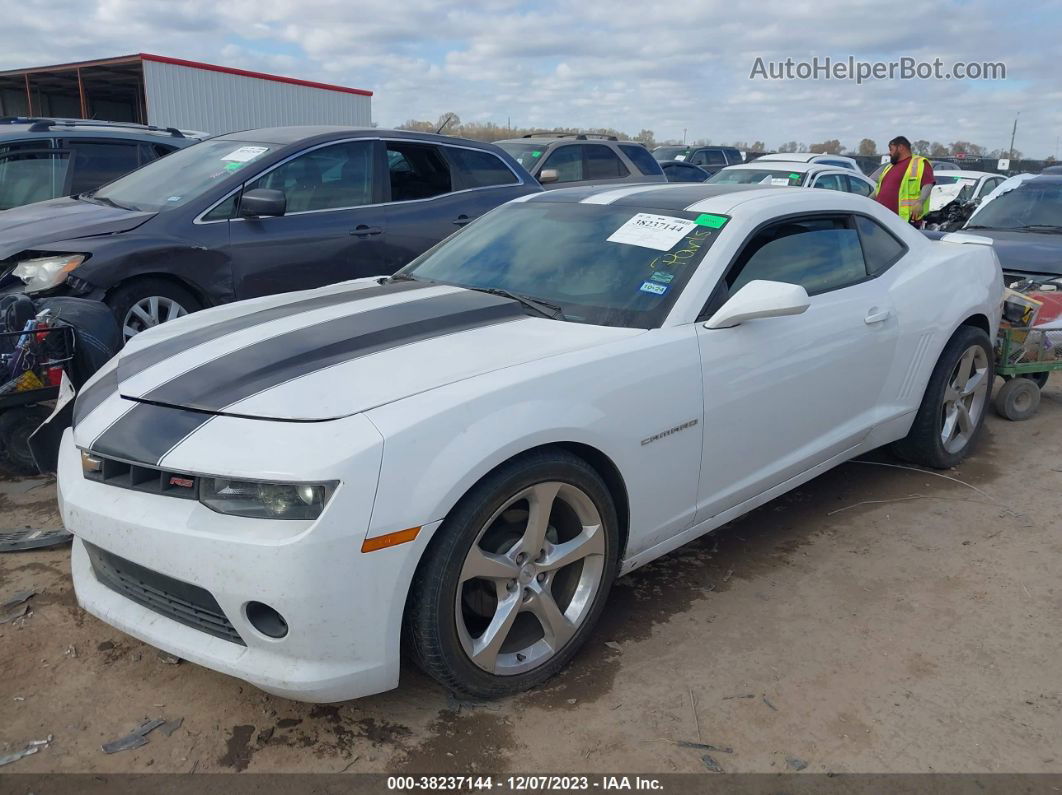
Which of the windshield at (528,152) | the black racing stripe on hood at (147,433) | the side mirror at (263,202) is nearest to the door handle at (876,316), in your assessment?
the black racing stripe on hood at (147,433)

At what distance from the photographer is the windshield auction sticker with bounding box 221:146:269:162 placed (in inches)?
223

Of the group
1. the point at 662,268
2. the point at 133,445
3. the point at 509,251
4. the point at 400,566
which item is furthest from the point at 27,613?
the point at 662,268

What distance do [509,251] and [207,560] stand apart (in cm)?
193

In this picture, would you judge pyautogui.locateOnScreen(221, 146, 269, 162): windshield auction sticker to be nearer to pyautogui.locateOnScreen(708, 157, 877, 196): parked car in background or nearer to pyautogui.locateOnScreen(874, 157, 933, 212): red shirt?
pyautogui.locateOnScreen(874, 157, 933, 212): red shirt

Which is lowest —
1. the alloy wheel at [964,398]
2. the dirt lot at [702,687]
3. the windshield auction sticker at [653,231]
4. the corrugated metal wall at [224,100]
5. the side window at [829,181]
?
the dirt lot at [702,687]

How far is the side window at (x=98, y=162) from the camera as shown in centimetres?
755

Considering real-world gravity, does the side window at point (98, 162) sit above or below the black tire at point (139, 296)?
above

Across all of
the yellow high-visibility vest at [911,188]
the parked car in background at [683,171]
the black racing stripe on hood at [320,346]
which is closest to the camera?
the black racing stripe on hood at [320,346]

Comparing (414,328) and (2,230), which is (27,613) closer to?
(414,328)

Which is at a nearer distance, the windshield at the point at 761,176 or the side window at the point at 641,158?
the side window at the point at 641,158

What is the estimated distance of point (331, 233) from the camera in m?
5.70

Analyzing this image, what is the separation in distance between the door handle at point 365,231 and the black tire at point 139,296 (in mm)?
1143

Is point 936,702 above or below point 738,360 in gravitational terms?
below

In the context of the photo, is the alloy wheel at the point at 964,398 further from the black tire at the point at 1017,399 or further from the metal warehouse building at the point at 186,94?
the metal warehouse building at the point at 186,94
